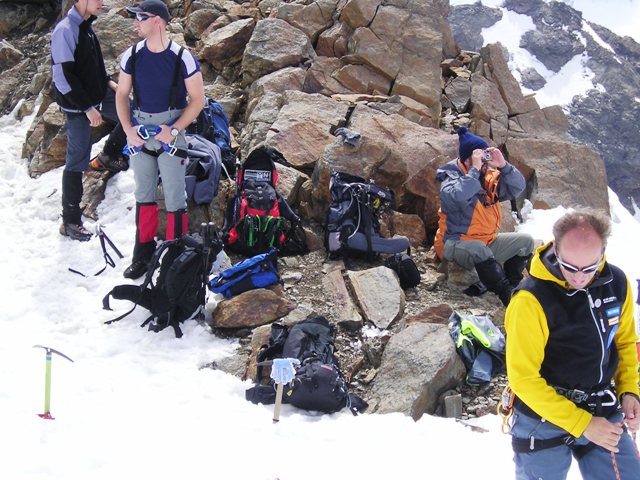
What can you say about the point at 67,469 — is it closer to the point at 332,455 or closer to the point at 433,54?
the point at 332,455

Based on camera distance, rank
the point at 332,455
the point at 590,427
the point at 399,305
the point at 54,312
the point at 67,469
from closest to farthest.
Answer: the point at 590,427
the point at 67,469
the point at 332,455
the point at 54,312
the point at 399,305

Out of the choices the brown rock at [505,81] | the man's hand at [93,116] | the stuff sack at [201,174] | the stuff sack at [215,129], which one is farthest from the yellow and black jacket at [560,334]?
the brown rock at [505,81]

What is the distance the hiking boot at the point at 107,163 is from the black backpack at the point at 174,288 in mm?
3252

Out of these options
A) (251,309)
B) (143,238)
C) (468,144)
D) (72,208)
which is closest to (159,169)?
(143,238)

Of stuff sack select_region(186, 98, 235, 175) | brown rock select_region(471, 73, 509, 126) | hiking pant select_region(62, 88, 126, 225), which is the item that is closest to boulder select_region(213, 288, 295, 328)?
hiking pant select_region(62, 88, 126, 225)

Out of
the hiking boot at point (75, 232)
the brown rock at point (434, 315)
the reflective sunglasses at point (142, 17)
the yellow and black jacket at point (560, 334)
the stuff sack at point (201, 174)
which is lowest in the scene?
the hiking boot at point (75, 232)

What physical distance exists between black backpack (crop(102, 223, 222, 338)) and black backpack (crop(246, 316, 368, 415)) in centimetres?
102

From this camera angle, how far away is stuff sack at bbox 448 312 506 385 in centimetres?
604

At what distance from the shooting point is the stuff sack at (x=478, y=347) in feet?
19.8

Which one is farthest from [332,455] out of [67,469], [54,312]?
[54,312]

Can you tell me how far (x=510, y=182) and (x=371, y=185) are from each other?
195 cm

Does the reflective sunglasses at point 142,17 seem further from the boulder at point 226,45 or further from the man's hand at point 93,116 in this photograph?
the boulder at point 226,45

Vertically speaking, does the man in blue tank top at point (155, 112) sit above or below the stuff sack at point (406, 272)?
above

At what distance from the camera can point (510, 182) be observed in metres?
7.90
